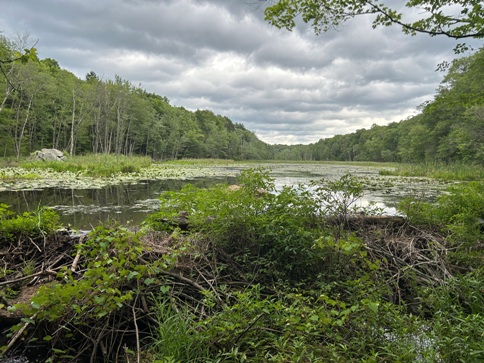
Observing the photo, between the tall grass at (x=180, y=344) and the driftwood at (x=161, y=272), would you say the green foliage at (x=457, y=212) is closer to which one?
the driftwood at (x=161, y=272)

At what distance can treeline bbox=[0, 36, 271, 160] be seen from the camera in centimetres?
2927

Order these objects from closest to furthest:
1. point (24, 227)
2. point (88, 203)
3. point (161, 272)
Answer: point (161, 272), point (24, 227), point (88, 203)

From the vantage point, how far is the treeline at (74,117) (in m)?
29.3

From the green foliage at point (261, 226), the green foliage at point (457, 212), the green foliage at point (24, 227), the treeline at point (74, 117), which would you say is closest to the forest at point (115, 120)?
the treeline at point (74, 117)

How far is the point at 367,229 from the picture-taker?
518cm

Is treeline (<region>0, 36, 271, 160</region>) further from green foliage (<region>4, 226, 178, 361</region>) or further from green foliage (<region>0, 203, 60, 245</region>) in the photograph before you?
green foliage (<region>4, 226, 178, 361</region>)

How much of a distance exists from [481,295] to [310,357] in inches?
96.5

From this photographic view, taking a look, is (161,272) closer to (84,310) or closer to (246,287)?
(84,310)

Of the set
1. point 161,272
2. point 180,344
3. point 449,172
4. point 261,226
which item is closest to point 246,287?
point 261,226

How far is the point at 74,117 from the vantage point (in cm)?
3912

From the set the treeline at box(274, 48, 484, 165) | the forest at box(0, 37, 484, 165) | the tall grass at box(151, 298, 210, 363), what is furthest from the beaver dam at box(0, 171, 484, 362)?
the forest at box(0, 37, 484, 165)

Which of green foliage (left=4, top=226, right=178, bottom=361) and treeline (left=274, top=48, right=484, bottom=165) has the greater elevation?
treeline (left=274, top=48, right=484, bottom=165)

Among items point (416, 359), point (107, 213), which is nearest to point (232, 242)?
point (416, 359)

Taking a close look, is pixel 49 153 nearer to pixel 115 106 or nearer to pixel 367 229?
pixel 115 106
